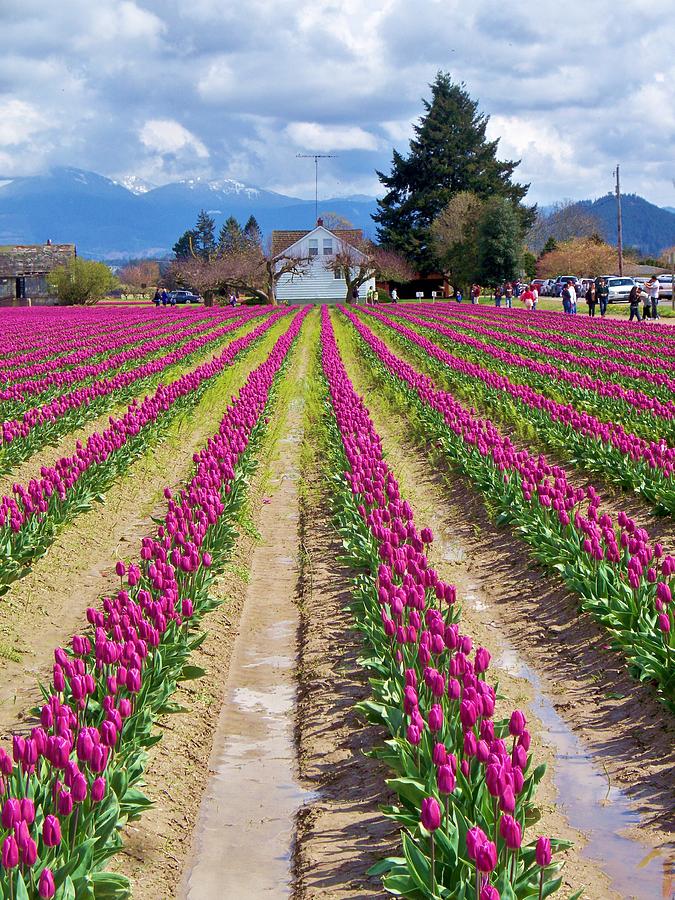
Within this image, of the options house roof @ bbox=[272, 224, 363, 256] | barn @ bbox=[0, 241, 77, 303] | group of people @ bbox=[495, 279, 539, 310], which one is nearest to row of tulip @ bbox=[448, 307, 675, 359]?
group of people @ bbox=[495, 279, 539, 310]

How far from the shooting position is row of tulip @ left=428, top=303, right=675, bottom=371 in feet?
69.9

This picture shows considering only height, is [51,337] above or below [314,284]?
below

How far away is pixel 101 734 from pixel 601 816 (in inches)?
90.9

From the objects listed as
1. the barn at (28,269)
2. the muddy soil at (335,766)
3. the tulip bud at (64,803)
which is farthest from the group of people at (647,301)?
the barn at (28,269)

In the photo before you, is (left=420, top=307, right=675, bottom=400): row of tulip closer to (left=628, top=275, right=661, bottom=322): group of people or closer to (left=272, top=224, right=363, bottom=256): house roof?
(left=628, top=275, right=661, bottom=322): group of people

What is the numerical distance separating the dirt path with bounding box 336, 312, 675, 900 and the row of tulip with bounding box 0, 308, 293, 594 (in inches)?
132

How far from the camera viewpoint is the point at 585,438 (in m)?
12.0

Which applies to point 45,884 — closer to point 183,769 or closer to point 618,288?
point 183,769

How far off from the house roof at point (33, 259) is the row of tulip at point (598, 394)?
233 ft

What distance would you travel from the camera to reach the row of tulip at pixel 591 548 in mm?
5695

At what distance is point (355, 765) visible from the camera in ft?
17.2

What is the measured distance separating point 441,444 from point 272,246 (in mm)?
88523

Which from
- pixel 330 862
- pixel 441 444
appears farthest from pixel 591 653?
pixel 441 444

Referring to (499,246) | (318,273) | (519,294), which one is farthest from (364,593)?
(318,273)
